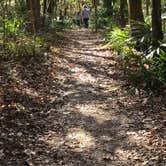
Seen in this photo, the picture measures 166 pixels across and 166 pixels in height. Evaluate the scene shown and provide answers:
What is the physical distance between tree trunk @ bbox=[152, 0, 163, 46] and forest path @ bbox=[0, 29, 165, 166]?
1.37 m

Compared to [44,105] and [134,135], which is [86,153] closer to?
[134,135]

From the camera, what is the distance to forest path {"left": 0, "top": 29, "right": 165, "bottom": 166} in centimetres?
613

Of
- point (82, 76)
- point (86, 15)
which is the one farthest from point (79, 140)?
point (86, 15)

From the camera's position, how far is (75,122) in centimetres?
766

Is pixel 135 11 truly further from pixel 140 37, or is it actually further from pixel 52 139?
pixel 52 139

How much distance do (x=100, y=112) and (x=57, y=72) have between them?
3.76 meters

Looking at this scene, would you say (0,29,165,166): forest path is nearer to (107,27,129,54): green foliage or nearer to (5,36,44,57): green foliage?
(5,36,44,57): green foliage

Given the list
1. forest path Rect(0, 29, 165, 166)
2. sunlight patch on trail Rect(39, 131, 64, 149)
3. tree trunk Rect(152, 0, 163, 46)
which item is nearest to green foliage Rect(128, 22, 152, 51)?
tree trunk Rect(152, 0, 163, 46)

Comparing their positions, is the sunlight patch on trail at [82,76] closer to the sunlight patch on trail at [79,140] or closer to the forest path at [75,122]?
the forest path at [75,122]

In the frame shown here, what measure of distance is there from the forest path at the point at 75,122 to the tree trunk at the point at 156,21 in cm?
137

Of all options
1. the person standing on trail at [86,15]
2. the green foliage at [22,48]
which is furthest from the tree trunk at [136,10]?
the person standing on trail at [86,15]

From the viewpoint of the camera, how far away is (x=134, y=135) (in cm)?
691

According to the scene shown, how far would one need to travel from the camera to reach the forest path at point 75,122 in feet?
20.1

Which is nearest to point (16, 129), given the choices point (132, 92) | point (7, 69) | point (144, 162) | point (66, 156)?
point (66, 156)
